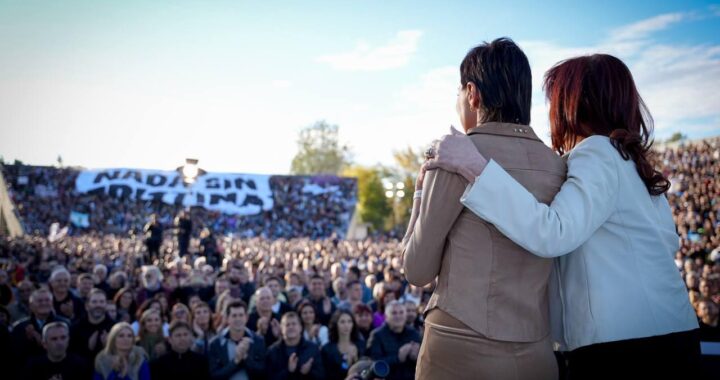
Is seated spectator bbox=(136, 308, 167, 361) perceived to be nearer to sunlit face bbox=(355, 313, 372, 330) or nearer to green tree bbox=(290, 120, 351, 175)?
sunlit face bbox=(355, 313, 372, 330)

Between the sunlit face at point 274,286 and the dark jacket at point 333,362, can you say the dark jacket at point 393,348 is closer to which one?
the dark jacket at point 333,362

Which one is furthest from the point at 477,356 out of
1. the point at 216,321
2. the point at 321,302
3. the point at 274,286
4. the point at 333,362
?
the point at 274,286

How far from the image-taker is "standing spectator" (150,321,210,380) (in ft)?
17.1

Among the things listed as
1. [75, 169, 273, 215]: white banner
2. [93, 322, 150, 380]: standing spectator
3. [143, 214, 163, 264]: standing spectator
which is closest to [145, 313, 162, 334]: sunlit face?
[93, 322, 150, 380]: standing spectator

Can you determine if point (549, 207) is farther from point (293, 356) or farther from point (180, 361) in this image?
point (180, 361)

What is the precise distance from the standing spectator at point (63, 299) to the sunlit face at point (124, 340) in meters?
2.37

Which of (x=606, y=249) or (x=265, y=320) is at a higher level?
(x=606, y=249)

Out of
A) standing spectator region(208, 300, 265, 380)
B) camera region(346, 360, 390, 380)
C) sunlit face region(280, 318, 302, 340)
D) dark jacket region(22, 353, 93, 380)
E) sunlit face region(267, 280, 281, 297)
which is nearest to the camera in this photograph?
camera region(346, 360, 390, 380)

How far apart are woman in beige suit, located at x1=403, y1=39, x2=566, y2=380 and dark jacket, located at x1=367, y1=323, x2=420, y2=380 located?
3740mm

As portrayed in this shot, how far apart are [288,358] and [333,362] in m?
0.48

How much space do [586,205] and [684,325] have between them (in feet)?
1.62

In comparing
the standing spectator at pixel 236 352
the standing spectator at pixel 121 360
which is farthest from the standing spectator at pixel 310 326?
the standing spectator at pixel 121 360

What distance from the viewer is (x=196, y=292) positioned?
9.00 meters

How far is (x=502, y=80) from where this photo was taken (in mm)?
1665
